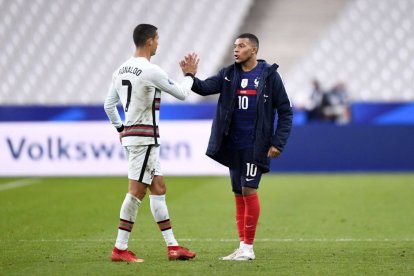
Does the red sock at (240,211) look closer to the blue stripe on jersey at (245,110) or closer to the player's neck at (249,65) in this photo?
the blue stripe on jersey at (245,110)

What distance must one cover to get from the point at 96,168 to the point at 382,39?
942 centimetres

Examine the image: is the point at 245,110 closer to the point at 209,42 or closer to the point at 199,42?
the point at 209,42

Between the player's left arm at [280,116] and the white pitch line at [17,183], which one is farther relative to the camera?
the white pitch line at [17,183]

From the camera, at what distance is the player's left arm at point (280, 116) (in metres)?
7.57

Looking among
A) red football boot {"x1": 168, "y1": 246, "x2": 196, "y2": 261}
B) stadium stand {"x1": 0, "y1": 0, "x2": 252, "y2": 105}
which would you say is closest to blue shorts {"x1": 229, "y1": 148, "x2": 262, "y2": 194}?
red football boot {"x1": 168, "y1": 246, "x2": 196, "y2": 261}

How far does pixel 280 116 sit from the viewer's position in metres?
7.65

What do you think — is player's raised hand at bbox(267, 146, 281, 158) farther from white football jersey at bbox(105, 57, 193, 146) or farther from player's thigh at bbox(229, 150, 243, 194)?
white football jersey at bbox(105, 57, 193, 146)

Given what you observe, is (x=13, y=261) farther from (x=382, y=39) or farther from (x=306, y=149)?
(x=382, y=39)

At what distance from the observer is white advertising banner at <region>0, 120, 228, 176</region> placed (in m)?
16.8

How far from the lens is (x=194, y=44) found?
23.7 meters

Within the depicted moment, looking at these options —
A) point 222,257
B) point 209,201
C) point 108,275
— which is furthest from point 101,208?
point 108,275

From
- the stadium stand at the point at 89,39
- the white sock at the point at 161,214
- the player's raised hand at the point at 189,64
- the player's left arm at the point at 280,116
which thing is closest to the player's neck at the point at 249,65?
the player's left arm at the point at 280,116

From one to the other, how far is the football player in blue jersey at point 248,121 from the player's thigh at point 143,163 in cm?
56

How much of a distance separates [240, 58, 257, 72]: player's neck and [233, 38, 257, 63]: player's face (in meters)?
0.06
